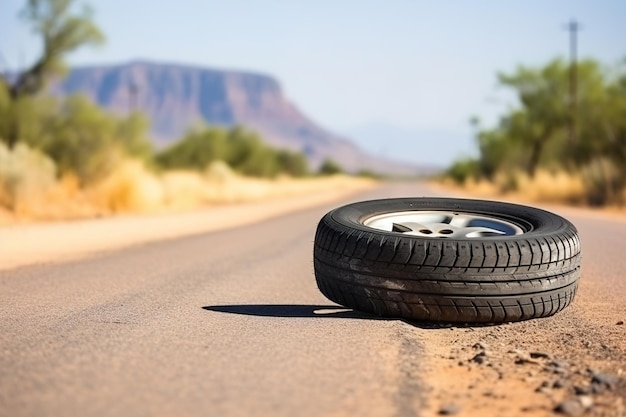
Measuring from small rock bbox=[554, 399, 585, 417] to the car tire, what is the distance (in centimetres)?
167

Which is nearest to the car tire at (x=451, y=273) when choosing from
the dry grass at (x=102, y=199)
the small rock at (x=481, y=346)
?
the small rock at (x=481, y=346)

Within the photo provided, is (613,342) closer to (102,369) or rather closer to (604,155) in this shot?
(102,369)

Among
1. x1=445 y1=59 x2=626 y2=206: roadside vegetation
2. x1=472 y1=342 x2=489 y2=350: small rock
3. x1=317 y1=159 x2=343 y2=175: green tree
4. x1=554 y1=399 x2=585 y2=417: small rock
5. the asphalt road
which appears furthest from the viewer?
x1=317 y1=159 x2=343 y2=175: green tree

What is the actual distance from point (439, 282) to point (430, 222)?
1.90m

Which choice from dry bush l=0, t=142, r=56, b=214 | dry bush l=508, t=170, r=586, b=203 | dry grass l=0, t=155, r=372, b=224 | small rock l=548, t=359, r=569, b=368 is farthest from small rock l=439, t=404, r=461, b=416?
dry bush l=508, t=170, r=586, b=203

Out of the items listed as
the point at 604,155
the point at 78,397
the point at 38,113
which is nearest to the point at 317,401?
the point at 78,397

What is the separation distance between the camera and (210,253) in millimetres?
10422

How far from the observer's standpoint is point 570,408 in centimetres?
333

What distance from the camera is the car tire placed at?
16.5ft

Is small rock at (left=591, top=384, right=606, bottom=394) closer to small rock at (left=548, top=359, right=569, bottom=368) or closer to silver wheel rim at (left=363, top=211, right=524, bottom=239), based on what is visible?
small rock at (left=548, top=359, right=569, bottom=368)

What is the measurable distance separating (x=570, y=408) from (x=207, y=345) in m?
2.12

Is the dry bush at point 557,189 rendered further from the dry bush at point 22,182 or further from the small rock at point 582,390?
the small rock at point 582,390

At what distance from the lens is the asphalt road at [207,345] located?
3429mm

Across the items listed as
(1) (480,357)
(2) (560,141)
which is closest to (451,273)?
(1) (480,357)
